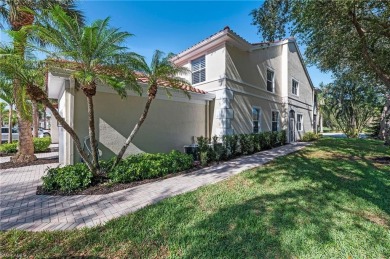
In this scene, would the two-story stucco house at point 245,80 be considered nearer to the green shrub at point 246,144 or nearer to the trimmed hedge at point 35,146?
the green shrub at point 246,144

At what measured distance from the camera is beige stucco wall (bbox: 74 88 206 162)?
7.27 meters

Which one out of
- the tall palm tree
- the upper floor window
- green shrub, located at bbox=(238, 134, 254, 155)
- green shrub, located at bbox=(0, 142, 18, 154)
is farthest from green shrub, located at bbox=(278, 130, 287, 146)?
green shrub, located at bbox=(0, 142, 18, 154)

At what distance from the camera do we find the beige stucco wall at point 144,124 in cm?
727

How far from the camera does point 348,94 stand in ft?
81.8

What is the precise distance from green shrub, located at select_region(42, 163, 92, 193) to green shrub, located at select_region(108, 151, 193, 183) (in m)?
0.69

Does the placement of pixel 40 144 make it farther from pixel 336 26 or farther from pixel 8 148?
pixel 336 26

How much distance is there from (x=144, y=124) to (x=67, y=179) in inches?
146

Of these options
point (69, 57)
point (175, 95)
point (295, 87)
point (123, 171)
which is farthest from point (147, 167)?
point (295, 87)

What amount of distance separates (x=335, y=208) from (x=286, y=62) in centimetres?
1370

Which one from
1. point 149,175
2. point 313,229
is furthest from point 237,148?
point 313,229

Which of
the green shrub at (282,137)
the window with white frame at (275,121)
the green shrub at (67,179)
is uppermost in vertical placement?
the window with white frame at (275,121)

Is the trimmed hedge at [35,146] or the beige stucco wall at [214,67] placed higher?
the beige stucco wall at [214,67]

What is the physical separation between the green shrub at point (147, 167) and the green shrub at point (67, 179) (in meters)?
0.69

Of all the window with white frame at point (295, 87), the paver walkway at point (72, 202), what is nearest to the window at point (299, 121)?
the window with white frame at point (295, 87)
